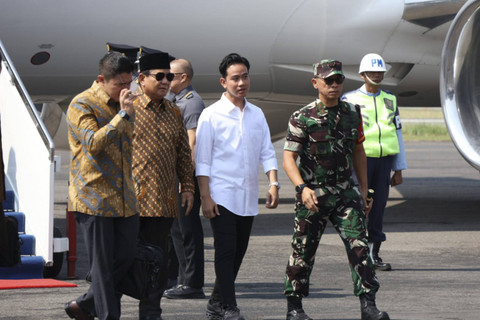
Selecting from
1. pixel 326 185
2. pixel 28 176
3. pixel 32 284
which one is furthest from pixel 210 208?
pixel 28 176

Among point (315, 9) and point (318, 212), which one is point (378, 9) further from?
point (318, 212)

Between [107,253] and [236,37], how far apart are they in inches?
225

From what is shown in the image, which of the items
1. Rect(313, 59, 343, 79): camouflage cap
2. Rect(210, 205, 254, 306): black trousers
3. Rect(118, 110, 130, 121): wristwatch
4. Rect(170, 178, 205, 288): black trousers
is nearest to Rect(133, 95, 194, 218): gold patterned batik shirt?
Rect(210, 205, 254, 306): black trousers

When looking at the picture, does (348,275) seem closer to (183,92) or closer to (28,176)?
(183,92)

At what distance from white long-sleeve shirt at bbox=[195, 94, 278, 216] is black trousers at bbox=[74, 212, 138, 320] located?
2.33ft

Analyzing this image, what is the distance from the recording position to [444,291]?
7.32m

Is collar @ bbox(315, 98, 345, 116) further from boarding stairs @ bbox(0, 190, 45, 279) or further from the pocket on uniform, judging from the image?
boarding stairs @ bbox(0, 190, 45, 279)

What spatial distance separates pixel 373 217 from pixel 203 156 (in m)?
2.38

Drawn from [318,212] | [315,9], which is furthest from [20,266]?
[315,9]

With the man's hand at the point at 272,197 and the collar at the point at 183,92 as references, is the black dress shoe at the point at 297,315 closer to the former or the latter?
the man's hand at the point at 272,197

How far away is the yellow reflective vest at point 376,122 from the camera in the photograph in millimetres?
8227

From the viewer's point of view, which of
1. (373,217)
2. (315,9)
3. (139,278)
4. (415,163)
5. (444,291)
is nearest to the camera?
(139,278)

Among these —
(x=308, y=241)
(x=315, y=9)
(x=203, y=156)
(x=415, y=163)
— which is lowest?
(x=415, y=163)

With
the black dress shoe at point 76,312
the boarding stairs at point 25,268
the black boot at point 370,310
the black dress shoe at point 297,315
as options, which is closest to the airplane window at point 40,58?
the boarding stairs at point 25,268
